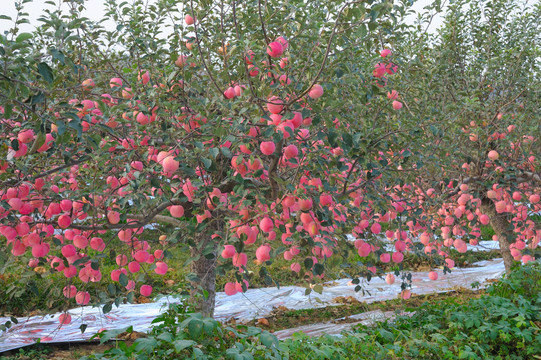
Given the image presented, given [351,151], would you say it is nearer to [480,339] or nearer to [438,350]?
[438,350]

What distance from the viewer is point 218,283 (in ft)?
23.0

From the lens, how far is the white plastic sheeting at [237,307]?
4527mm

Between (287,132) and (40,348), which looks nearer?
(287,132)

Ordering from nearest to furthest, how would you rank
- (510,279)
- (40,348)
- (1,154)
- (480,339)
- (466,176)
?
1. (1,154)
2. (480,339)
3. (40,348)
4. (510,279)
5. (466,176)

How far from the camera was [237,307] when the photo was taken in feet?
19.5

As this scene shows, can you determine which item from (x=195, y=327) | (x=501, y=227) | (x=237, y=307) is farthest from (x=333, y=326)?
(x=195, y=327)

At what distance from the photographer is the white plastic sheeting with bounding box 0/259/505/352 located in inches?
178

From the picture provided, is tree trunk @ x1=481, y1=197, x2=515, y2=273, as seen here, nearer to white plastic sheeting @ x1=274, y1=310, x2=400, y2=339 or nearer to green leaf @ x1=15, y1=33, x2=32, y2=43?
white plastic sheeting @ x1=274, y1=310, x2=400, y2=339

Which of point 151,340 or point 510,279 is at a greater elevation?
point 151,340

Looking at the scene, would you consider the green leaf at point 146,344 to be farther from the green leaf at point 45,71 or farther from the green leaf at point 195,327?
the green leaf at point 45,71

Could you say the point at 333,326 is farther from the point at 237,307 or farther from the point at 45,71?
the point at 45,71

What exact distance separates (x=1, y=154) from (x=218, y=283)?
183 inches

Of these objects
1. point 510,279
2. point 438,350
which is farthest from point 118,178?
point 510,279


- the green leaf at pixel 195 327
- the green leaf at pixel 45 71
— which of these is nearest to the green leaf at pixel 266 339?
the green leaf at pixel 195 327
